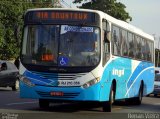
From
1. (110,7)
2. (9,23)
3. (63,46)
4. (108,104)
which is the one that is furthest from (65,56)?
(110,7)

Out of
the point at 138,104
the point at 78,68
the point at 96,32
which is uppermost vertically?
the point at 96,32

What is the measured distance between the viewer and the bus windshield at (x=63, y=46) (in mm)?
16312

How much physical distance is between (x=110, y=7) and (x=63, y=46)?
147ft

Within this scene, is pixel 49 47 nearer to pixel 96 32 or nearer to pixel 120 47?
pixel 96 32

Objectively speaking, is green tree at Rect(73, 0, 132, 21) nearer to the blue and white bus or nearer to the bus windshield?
the blue and white bus

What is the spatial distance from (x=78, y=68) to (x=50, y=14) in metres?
1.94

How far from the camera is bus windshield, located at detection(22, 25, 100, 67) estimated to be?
16312 millimetres

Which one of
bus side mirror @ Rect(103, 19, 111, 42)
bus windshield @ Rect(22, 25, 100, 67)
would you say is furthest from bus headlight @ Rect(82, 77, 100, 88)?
bus side mirror @ Rect(103, 19, 111, 42)

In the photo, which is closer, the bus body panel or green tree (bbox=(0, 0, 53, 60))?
the bus body panel

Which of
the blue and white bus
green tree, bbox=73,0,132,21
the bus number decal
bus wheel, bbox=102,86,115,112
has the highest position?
green tree, bbox=73,0,132,21

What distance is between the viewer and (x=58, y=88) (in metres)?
16.2

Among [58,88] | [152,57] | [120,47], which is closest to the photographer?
[58,88]

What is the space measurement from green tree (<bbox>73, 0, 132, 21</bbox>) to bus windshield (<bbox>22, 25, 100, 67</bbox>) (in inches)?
1746

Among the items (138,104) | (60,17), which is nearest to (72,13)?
(60,17)
